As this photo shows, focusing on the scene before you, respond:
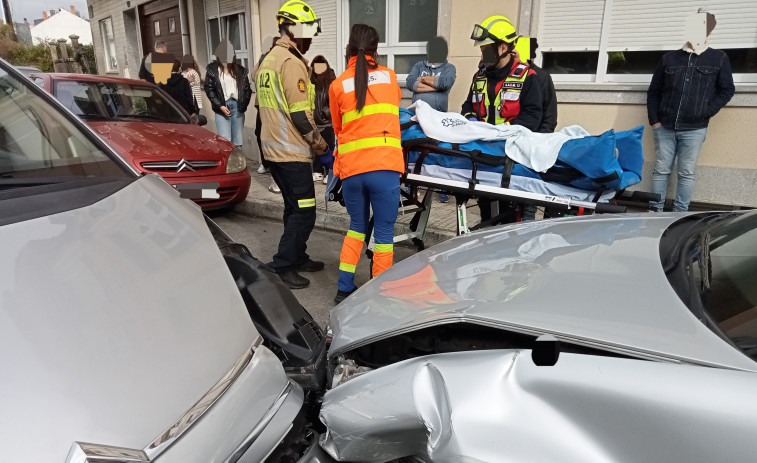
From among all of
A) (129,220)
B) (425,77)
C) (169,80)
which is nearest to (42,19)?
(169,80)

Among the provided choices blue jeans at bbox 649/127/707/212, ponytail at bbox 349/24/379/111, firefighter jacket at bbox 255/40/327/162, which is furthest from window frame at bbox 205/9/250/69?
blue jeans at bbox 649/127/707/212

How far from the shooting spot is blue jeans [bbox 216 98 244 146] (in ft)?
26.5

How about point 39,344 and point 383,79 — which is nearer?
point 39,344

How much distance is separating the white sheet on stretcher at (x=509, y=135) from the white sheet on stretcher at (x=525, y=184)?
0.33 feet

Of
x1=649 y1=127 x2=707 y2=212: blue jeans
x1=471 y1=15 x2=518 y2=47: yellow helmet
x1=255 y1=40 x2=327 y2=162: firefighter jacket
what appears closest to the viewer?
x1=255 y1=40 x2=327 y2=162: firefighter jacket

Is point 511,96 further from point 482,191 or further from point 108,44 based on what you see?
point 108,44

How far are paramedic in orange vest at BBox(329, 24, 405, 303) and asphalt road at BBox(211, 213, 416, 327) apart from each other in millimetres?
683

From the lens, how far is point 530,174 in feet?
10.5

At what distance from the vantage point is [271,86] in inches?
148

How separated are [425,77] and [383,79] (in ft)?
10.0

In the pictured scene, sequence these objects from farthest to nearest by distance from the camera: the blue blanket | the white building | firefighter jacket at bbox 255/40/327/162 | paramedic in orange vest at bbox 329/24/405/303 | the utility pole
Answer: the white building < the utility pole < firefighter jacket at bbox 255/40/327/162 < paramedic in orange vest at bbox 329/24/405/303 < the blue blanket

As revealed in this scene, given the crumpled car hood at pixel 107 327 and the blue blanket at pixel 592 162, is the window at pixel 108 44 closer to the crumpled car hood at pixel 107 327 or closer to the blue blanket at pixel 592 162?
the blue blanket at pixel 592 162

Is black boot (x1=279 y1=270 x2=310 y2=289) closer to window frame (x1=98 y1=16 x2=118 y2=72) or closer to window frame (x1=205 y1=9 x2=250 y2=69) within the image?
window frame (x1=205 y1=9 x2=250 y2=69)

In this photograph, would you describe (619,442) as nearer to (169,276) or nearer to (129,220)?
(169,276)
